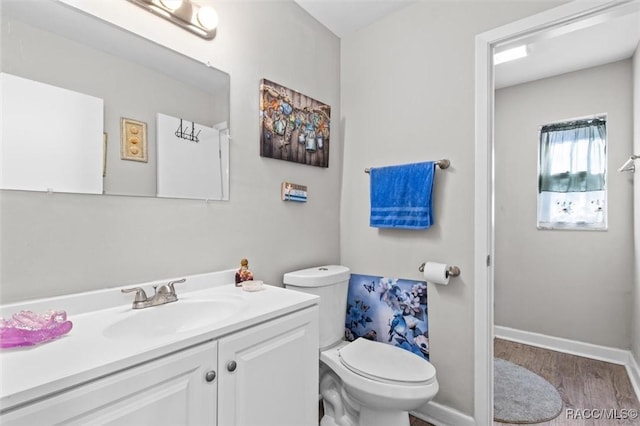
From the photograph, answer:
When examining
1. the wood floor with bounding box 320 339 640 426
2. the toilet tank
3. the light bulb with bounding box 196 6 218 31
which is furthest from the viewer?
the wood floor with bounding box 320 339 640 426

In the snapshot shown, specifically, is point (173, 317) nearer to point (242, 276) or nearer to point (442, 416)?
point (242, 276)

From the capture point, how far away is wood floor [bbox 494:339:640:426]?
71.8 inches

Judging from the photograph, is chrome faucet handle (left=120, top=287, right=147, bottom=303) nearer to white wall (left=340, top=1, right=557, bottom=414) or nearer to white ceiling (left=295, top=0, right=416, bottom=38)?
white wall (left=340, top=1, right=557, bottom=414)

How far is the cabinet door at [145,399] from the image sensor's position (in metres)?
0.62

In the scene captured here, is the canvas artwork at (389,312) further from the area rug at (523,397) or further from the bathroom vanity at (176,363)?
the bathroom vanity at (176,363)

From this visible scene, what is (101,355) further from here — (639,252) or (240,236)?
(639,252)

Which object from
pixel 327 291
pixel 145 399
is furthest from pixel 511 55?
pixel 145 399

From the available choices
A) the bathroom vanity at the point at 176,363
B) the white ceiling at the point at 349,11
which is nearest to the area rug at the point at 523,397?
the bathroom vanity at the point at 176,363

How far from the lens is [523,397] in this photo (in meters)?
1.97

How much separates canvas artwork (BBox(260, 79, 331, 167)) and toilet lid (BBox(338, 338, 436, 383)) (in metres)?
1.11

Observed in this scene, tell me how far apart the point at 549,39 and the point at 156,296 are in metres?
2.71

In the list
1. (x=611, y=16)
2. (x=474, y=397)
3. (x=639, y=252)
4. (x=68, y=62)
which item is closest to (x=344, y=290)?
(x=474, y=397)

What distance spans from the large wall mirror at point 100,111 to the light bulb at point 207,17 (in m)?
0.17

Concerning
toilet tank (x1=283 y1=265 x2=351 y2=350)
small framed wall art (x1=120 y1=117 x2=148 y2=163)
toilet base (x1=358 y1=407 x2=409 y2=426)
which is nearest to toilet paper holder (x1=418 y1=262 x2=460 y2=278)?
toilet tank (x1=283 y1=265 x2=351 y2=350)
